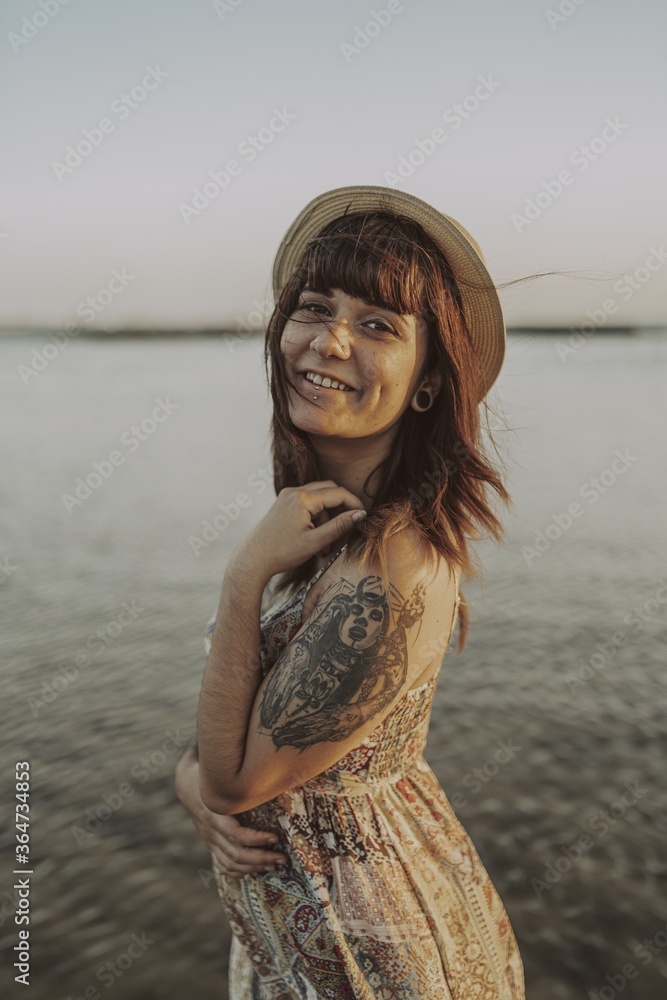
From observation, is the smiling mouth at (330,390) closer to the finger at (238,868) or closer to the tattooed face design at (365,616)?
the tattooed face design at (365,616)

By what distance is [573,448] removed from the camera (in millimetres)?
Answer: 13836

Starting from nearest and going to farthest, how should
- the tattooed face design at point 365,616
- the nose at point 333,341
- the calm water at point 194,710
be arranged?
the tattooed face design at point 365,616, the nose at point 333,341, the calm water at point 194,710

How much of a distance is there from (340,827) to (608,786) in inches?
142

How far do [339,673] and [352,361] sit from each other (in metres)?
0.80

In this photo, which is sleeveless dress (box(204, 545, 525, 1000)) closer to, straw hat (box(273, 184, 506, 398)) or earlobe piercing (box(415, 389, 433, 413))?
earlobe piercing (box(415, 389, 433, 413))

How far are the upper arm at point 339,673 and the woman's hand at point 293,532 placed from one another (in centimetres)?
10

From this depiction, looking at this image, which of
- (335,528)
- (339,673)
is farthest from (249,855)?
(335,528)

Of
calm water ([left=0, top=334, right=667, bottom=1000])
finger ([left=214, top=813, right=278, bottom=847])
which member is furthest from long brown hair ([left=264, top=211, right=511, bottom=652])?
calm water ([left=0, top=334, right=667, bottom=1000])

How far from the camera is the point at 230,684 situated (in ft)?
6.31

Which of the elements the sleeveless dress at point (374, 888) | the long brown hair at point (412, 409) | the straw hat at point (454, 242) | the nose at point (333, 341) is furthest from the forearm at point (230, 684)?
the straw hat at point (454, 242)

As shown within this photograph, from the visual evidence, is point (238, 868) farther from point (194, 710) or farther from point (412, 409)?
point (194, 710)

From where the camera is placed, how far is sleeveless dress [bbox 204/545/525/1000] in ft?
6.37

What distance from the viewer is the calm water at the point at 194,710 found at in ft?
13.4

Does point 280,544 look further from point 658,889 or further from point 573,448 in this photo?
point 573,448
